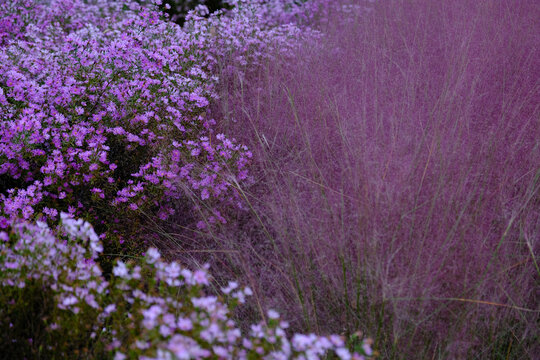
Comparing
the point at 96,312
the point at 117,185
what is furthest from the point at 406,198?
the point at 117,185

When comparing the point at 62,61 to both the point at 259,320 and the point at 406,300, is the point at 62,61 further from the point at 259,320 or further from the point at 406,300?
the point at 406,300

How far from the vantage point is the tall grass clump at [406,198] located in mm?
2070

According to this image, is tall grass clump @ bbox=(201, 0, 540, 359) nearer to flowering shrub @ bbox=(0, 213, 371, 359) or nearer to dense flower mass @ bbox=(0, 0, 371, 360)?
dense flower mass @ bbox=(0, 0, 371, 360)

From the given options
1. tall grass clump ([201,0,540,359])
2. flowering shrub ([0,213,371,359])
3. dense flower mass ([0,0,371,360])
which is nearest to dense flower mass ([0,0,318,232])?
dense flower mass ([0,0,371,360])

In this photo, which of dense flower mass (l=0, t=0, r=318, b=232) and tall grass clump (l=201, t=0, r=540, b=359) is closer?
tall grass clump (l=201, t=0, r=540, b=359)

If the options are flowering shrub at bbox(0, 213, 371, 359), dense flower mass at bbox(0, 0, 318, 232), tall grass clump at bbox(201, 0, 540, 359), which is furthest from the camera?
dense flower mass at bbox(0, 0, 318, 232)

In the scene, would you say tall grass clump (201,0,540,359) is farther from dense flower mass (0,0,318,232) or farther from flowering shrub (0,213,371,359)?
flowering shrub (0,213,371,359)

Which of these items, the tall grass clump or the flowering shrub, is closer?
the flowering shrub

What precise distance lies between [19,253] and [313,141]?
193cm

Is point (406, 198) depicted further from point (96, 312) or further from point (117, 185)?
point (117, 185)

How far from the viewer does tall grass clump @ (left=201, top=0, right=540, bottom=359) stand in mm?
2070

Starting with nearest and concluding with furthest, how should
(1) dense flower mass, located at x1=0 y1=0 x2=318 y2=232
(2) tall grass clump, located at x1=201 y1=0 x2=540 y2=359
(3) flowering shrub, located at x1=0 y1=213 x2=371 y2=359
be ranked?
(3) flowering shrub, located at x1=0 y1=213 x2=371 y2=359
(2) tall grass clump, located at x1=201 y1=0 x2=540 y2=359
(1) dense flower mass, located at x1=0 y1=0 x2=318 y2=232

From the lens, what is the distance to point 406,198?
2.35m

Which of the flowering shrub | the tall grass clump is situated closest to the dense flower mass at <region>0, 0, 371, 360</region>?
the flowering shrub
